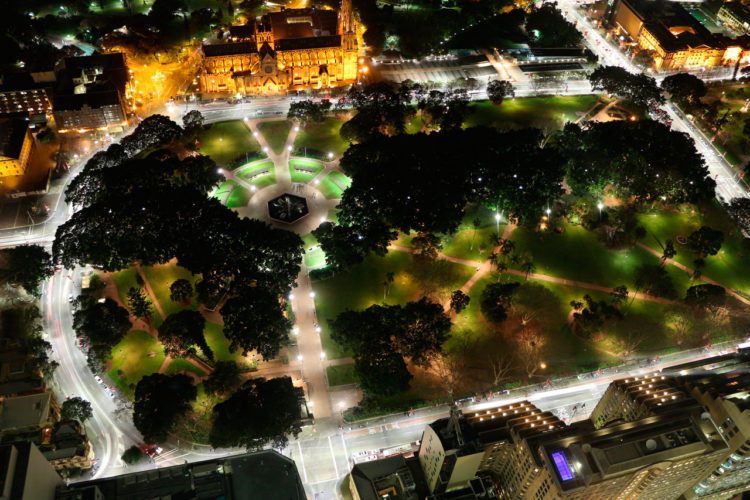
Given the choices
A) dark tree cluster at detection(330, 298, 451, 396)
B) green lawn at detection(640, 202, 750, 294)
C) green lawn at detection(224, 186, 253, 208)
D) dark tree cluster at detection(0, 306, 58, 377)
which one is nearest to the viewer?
dark tree cluster at detection(330, 298, 451, 396)

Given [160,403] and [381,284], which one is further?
[381,284]

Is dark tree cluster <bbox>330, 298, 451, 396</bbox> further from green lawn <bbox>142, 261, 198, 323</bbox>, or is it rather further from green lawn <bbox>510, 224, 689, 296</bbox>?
green lawn <bbox>142, 261, 198, 323</bbox>

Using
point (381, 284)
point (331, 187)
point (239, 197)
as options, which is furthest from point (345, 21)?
point (381, 284)

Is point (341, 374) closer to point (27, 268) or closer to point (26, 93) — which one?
point (27, 268)

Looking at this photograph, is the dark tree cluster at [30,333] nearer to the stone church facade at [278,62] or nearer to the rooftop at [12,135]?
the rooftop at [12,135]

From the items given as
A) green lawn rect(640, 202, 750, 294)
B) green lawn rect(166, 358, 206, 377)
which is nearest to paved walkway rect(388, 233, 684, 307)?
green lawn rect(640, 202, 750, 294)

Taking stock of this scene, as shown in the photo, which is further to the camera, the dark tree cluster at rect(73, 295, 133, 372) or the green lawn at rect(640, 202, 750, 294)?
the green lawn at rect(640, 202, 750, 294)
